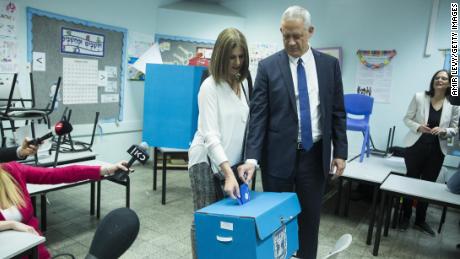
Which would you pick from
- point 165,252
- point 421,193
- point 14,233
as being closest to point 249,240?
point 14,233

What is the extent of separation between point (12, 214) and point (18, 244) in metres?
0.27

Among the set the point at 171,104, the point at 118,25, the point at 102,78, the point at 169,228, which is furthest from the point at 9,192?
the point at 118,25

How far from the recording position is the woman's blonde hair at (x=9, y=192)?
141cm

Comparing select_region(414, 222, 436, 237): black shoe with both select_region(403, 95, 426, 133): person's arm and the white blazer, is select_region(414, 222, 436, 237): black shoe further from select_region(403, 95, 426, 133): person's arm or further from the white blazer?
select_region(403, 95, 426, 133): person's arm

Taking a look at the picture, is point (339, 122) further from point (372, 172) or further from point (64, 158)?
point (64, 158)

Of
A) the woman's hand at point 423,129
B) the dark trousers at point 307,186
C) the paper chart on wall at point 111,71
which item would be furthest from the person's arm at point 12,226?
the paper chart on wall at point 111,71

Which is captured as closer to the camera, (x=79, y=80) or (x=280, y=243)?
(x=280, y=243)

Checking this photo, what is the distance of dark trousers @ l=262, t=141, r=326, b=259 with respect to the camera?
5.11 feet

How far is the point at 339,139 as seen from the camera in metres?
1.64

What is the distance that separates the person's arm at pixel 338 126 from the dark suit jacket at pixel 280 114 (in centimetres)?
2

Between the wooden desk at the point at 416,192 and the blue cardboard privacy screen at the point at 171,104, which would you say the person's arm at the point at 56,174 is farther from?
the wooden desk at the point at 416,192

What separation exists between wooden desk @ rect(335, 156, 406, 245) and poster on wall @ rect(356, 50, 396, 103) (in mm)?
875

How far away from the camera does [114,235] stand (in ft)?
2.00

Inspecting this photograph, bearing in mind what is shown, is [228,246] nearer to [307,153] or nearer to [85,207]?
[307,153]
